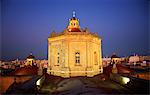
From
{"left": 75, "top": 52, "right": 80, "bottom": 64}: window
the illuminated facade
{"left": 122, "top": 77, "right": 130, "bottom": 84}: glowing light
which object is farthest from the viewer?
{"left": 75, "top": 52, "right": 80, "bottom": 64}: window

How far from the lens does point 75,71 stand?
61.2 feet

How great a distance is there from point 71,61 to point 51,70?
305 centimetres

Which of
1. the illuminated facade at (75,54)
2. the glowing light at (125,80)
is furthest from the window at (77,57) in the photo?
the glowing light at (125,80)

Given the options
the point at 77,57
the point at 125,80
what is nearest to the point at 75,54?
the point at 77,57

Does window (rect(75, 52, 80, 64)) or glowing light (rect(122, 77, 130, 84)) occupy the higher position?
window (rect(75, 52, 80, 64))

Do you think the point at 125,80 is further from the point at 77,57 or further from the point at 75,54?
the point at 75,54

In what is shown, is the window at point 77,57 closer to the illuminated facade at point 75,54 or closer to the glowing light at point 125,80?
the illuminated facade at point 75,54

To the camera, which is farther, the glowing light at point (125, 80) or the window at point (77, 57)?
the window at point (77, 57)

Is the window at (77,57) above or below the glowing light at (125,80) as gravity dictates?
above

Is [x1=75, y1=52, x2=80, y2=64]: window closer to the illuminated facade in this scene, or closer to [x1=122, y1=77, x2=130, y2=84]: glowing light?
the illuminated facade

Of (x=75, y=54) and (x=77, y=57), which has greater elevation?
(x=75, y=54)

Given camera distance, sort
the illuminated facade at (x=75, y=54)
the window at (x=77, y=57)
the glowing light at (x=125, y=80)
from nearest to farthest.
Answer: the glowing light at (x=125, y=80) → the illuminated facade at (x=75, y=54) → the window at (x=77, y=57)

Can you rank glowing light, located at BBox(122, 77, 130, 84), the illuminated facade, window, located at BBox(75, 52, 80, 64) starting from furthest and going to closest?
window, located at BBox(75, 52, 80, 64) → the illuminated facade → glowing light, located at BBox(122, 77, 130, 84)

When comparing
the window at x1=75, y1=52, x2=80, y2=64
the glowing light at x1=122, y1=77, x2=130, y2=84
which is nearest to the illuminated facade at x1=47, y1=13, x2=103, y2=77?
the window at x1=75, y1=52, x2=80, y2=64
